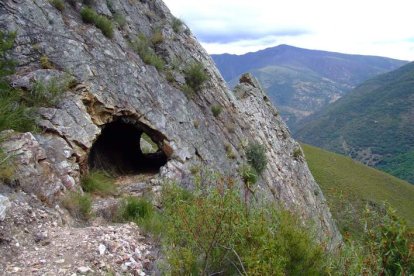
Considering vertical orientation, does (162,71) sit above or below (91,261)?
above

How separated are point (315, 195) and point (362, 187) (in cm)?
4706

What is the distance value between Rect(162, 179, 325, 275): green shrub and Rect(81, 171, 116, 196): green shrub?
5773 millimetres

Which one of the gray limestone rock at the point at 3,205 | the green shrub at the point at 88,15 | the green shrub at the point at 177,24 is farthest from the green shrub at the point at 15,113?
the green shrub at the point at 177,24

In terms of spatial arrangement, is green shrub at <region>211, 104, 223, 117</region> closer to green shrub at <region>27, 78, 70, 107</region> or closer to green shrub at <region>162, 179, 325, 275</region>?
green shrub at <region>27, 78, 70, 107</region>

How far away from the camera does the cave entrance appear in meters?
15.0

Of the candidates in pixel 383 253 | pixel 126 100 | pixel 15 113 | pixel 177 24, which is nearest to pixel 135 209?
pixel 15 113

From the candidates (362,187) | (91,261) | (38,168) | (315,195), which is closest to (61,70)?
(38,168)

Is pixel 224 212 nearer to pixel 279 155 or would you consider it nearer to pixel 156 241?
pixel 156 241

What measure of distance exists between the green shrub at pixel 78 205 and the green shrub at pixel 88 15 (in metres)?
8.46

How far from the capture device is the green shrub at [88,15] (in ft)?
50.3

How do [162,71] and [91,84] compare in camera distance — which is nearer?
[91,84]

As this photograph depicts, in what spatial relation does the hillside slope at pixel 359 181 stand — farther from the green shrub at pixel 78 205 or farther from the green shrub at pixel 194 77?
the green shrub at pixel 78 205

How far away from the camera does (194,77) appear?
1880cm

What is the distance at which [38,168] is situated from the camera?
9.20 m
